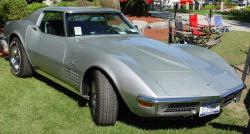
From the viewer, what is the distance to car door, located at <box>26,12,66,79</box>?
571cm

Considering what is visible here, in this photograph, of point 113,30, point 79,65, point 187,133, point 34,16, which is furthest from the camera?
point 34,16

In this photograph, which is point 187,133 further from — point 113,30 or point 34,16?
point 34,16

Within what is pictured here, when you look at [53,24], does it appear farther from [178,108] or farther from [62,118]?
[178,108]

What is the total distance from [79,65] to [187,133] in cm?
159

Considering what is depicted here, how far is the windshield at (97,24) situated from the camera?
5883 millimetres

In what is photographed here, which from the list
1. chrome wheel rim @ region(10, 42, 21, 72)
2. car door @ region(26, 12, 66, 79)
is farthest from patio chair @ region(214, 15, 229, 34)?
car door @ region(26, 12, 66, 79)

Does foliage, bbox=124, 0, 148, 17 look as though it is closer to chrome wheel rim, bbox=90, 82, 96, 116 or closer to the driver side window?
the driver side window

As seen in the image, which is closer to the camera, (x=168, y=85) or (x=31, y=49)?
(x=168, y=85)

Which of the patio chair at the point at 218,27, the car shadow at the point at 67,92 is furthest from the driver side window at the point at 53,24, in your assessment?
the patio chair at the point at 218,27

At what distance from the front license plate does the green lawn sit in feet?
1.14

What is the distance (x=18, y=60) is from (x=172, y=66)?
313 cm

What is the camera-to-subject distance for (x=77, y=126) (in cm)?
484

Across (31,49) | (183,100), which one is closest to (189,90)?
(183,100)

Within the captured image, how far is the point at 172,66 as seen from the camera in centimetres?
486
